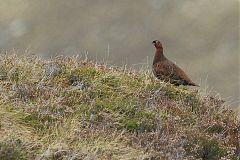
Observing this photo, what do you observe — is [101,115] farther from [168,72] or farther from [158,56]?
[158,56]

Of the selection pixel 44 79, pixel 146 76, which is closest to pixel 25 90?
pixel 44 79

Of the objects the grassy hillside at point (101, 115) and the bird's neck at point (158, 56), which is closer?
the grassy hillside at point (101, 115)

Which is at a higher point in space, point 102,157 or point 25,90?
point 25,90

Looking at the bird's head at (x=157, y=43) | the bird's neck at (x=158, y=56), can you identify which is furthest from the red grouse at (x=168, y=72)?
the bird's head at (x=157, y=43)

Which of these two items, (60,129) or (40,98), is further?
(40,98)

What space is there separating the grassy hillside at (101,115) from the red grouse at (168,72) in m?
0.20

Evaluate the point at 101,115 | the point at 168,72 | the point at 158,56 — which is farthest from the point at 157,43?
the point at 101,115

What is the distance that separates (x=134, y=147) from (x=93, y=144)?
76cm

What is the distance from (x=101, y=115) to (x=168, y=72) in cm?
366

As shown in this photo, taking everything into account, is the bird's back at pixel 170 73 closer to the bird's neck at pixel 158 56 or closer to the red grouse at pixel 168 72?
the red grouse at pixel 168 72

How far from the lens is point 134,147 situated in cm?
843

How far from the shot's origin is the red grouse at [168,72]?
12.9 meters

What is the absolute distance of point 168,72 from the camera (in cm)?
1297

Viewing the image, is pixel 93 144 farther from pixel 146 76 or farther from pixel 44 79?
pixel 146 76
